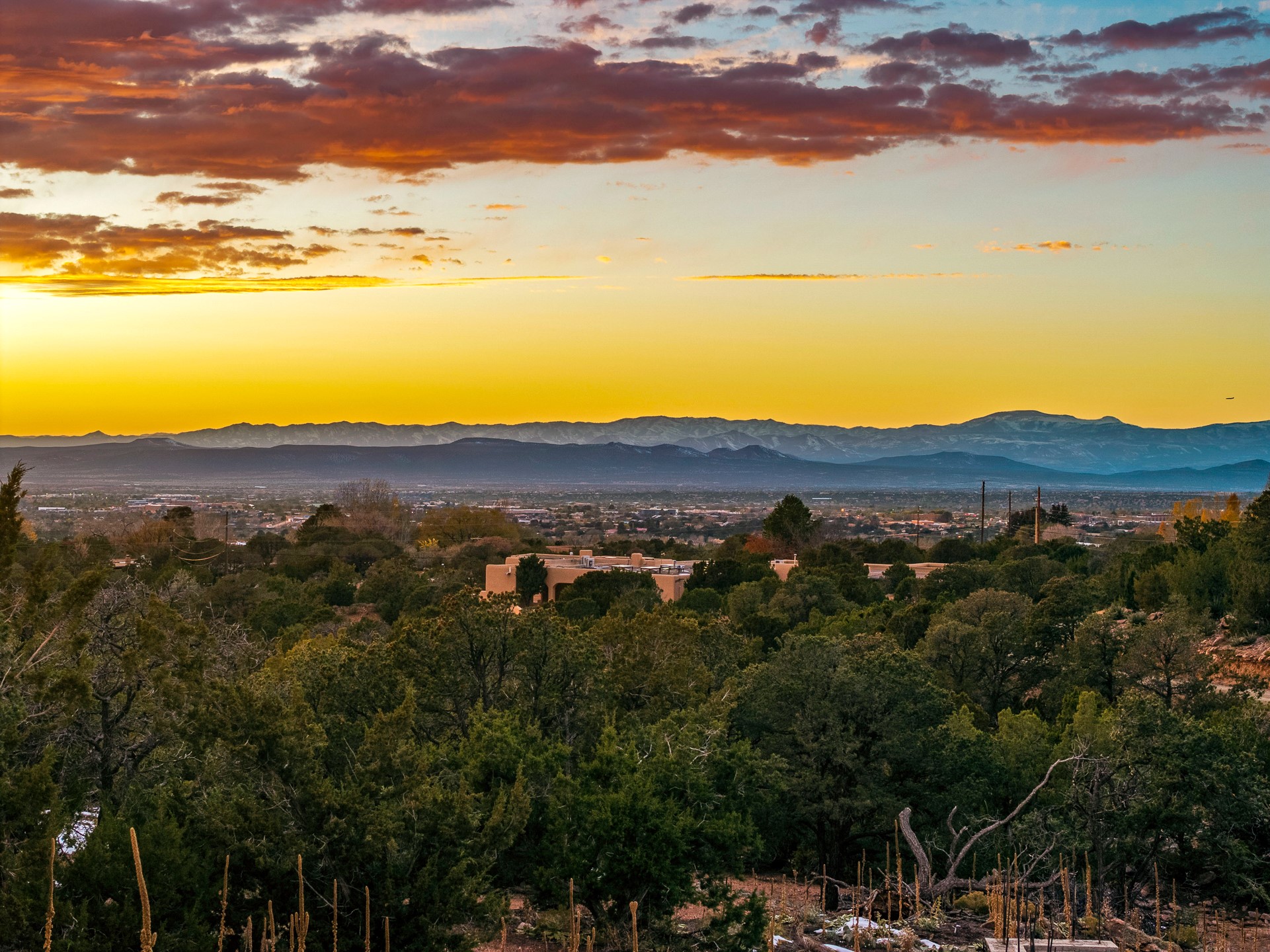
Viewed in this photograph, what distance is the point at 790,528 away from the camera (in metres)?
96.1

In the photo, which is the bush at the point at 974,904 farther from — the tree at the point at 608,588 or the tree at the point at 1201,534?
the tree at the point at 1201,534

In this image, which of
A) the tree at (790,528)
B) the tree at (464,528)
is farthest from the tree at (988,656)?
the tree at (464,528)

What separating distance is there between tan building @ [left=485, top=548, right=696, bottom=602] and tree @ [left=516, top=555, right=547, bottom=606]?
0.36 meters

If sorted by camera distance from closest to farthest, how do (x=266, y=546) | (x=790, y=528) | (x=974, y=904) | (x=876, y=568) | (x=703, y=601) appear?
(x=974, y=904)
(x=703, y=601)
(x=876, y=568)
(x=266, y=546)
(x=790, y=528)

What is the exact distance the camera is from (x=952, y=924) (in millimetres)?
18812

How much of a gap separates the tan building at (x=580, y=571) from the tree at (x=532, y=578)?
36 cm

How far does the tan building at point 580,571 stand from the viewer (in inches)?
2721

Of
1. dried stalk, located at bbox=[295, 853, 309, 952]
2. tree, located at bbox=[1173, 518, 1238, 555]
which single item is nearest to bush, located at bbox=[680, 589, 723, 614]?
tree, located at bbox=[1173, 518, 1238, 555]

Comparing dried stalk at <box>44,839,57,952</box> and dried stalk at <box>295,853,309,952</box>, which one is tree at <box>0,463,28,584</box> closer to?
dried stalk at <box>44,839,57,952</box>

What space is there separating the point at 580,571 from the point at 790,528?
2835 cm

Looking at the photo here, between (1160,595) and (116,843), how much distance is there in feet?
159

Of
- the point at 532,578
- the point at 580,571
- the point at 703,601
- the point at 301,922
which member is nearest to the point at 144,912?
the point at 301,922

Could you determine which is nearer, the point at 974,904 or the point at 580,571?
the point at 974,904

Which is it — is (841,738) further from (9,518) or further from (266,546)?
(266,546)
